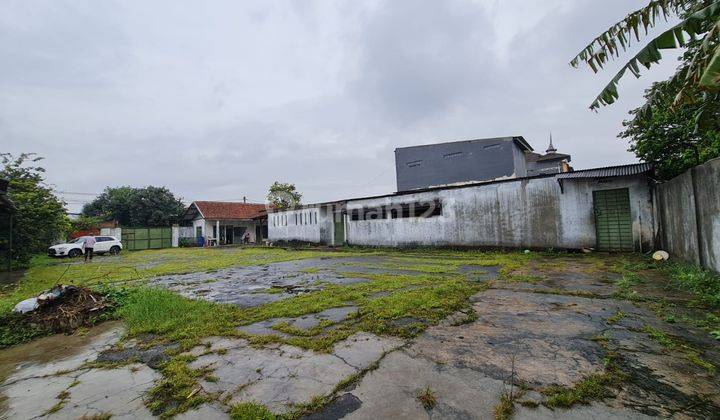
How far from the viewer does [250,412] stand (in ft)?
6.40

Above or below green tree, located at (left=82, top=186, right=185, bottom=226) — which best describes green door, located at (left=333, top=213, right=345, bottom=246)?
below

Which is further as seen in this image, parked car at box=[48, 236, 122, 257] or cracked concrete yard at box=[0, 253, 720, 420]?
parked car at box=[48, 236, 122, 257]

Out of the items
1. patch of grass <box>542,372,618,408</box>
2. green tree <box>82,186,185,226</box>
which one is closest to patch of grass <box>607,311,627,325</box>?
patch of grass <box>542,372,618,408</box>

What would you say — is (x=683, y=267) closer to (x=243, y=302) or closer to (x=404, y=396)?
(x=404, y=396)

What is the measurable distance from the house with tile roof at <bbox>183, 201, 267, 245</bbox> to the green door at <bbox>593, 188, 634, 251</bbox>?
23236 mm

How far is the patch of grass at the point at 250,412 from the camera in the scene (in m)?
1.89

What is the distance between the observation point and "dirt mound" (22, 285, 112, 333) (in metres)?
4.16

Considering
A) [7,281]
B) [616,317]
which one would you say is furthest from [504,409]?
[7,281]

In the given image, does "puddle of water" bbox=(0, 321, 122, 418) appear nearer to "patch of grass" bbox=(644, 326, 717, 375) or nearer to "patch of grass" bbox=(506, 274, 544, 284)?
"patch of grass" bbox=(644, 326, 717, 375)

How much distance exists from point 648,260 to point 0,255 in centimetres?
2098

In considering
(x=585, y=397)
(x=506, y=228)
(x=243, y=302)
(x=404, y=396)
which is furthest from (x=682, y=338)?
(x=506, y=228)

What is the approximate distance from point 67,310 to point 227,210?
26887 millimetres

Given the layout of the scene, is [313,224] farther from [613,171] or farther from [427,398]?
[427,398]

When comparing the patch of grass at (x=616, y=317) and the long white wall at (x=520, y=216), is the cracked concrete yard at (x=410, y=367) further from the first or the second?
the long white wall at (x=520, y=216)
